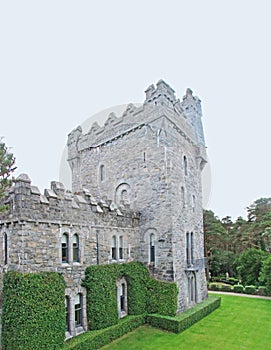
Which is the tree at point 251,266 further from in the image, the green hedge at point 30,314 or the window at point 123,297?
the green hedge at point 30,314

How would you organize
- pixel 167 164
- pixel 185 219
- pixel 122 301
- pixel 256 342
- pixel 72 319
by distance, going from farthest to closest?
pixel 185 219, pixel 167 164, pixel 122 301, pixel 256 342, pixel 72 319

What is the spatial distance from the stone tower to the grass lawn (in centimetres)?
195

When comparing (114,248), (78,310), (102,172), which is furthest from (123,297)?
(102,172)

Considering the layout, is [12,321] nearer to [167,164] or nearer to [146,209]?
[146,209]

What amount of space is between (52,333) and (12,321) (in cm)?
157

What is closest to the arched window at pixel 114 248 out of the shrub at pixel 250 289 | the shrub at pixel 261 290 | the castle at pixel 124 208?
the castle at pixel 124 208

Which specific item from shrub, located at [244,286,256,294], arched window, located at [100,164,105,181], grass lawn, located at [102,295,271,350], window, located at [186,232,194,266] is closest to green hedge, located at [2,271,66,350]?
grass lawn, located at [102,295,271,350]

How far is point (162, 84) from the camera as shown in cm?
1886

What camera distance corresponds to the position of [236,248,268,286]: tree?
3019 centimetres

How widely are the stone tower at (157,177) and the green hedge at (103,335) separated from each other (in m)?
2.90

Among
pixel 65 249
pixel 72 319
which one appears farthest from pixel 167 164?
pixel 72 319

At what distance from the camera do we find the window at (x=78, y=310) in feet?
44.4

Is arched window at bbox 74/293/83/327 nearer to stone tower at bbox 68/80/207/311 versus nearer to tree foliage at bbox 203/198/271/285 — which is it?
stone tower at bbox 68/80/207/311

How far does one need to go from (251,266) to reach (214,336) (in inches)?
664
